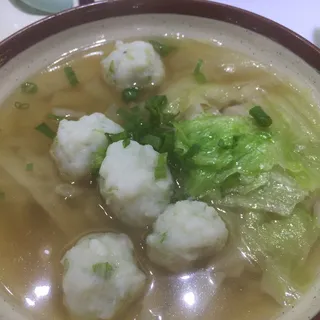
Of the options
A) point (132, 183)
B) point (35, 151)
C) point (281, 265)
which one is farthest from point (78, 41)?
A: point (281, 265)

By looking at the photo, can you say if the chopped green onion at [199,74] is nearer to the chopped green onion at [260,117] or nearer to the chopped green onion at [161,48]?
the chopped green onion at [161,48]

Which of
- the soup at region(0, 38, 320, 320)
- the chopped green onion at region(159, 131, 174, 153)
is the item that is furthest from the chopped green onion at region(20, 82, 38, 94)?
the chopped green onion at region(159, 131, 174, 153)

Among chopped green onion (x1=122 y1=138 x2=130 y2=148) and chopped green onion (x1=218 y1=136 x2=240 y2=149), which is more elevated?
chopped green onion (x1=218 y1=136 x2=240 y2=149)

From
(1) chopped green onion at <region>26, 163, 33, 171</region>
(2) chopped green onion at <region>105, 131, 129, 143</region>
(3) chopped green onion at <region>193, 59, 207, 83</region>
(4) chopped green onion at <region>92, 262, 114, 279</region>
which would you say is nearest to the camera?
(4) chopped green onion at <region>92, 262, 114, 279</region>

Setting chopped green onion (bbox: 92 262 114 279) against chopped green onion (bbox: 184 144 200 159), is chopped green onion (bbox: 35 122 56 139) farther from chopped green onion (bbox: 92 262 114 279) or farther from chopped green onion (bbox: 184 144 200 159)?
chopped green onion (bbox: 92 262 114 279)

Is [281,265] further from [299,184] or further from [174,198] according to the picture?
[174,198]

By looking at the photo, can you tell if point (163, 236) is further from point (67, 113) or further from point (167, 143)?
point (67, 113)

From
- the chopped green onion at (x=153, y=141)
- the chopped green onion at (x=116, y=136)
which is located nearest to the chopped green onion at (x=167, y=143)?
the chopped green onion at (x=153, y=141)

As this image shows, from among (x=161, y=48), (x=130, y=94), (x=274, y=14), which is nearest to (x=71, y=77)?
(x=130, y=94)
